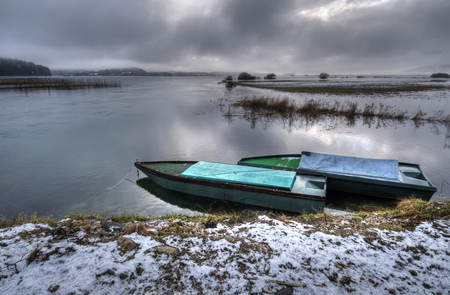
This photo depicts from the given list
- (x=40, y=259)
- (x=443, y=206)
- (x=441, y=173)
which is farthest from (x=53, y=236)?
(x=441, y=173)

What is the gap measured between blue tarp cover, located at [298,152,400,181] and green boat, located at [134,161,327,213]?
36.3 inches

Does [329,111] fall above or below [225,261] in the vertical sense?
above

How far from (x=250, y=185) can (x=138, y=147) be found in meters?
11.9

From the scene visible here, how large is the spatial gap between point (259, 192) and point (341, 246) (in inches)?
194

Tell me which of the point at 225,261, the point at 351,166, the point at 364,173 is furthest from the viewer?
the point at 351,166

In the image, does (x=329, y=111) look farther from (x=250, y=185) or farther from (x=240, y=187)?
(x=240, y=187)

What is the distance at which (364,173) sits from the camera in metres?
11.2

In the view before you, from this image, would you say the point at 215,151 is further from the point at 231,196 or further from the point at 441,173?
the point at 441,173

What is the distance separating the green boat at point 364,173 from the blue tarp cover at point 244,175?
3.69 feet

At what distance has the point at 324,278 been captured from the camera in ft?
13.2

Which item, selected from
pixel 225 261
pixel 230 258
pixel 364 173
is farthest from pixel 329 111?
pixel 225 261

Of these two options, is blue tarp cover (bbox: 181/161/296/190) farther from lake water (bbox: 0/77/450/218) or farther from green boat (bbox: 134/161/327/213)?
lake water (bbox: 0/77/450/218)

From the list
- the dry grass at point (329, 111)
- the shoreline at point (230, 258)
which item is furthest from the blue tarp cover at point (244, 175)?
the dry grass at point (329, 111)

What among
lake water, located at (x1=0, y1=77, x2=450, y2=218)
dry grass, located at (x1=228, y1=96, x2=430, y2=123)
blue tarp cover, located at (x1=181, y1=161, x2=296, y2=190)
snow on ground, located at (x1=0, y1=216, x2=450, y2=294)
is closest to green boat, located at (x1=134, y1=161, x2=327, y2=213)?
blue tarp cover, located at (x1=181, y1=161, x2=296, y2=190)
